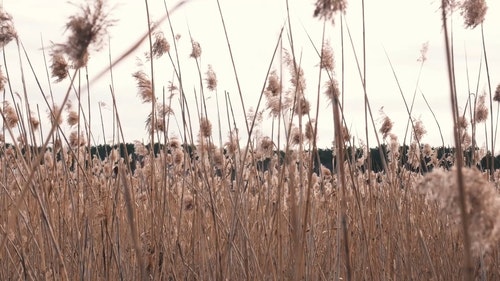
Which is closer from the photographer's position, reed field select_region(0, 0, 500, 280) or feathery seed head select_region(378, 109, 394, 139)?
reed field select_region(0, 0, 500, 280)

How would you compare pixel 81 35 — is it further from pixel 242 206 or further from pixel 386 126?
pixel 386 126

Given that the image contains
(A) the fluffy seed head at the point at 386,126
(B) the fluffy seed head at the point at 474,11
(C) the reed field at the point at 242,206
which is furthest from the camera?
(A) the fluffy seed head at the point at 386,126

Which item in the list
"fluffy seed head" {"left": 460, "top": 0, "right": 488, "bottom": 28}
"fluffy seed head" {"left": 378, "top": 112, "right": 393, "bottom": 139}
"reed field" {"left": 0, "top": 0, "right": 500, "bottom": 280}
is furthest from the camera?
"fluffy seed head" {"left": 378, "top": 112, "right": 393, "bottom": 139}

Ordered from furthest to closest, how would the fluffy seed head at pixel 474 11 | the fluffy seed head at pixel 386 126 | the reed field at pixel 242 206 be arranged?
the fluffy seed head at pixel 386 126 → the fluffy seed head at pixel 474 11 → the reed field at pixel 242 206

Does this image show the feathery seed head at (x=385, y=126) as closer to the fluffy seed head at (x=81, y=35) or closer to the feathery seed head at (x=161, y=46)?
the feathery seed head at (x=161, y=46)

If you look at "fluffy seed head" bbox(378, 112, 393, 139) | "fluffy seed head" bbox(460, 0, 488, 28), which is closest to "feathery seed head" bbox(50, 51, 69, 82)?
"fluffy seed head" bbox(460, 0, 488, 28)

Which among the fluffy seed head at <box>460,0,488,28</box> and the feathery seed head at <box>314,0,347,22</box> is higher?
the fluffy seed head at <box>460,0,488,28</box>

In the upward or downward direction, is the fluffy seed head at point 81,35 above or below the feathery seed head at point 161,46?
below

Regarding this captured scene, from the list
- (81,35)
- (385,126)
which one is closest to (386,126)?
(385,126)

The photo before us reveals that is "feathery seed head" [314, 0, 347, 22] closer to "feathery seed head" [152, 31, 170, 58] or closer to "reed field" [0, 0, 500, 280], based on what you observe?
"reed field" [0, 0, 500, 280]

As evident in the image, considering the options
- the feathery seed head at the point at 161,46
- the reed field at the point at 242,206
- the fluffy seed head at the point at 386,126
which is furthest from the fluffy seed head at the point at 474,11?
the fluffy seed head at the point at 386,126

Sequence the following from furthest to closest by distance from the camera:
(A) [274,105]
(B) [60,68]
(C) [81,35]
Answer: (A) [274,105]
(B) [60,68]
(C) [81,35]

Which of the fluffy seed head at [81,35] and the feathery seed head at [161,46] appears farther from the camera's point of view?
the feathery seed head at [161,46]

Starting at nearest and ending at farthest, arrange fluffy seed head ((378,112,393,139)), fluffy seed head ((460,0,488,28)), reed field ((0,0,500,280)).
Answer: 1. reed field ((0,0,500,280))
2. fluffy seed head ((460,0,488,28))
3. fluffy seed head ((378,112,393,139))
